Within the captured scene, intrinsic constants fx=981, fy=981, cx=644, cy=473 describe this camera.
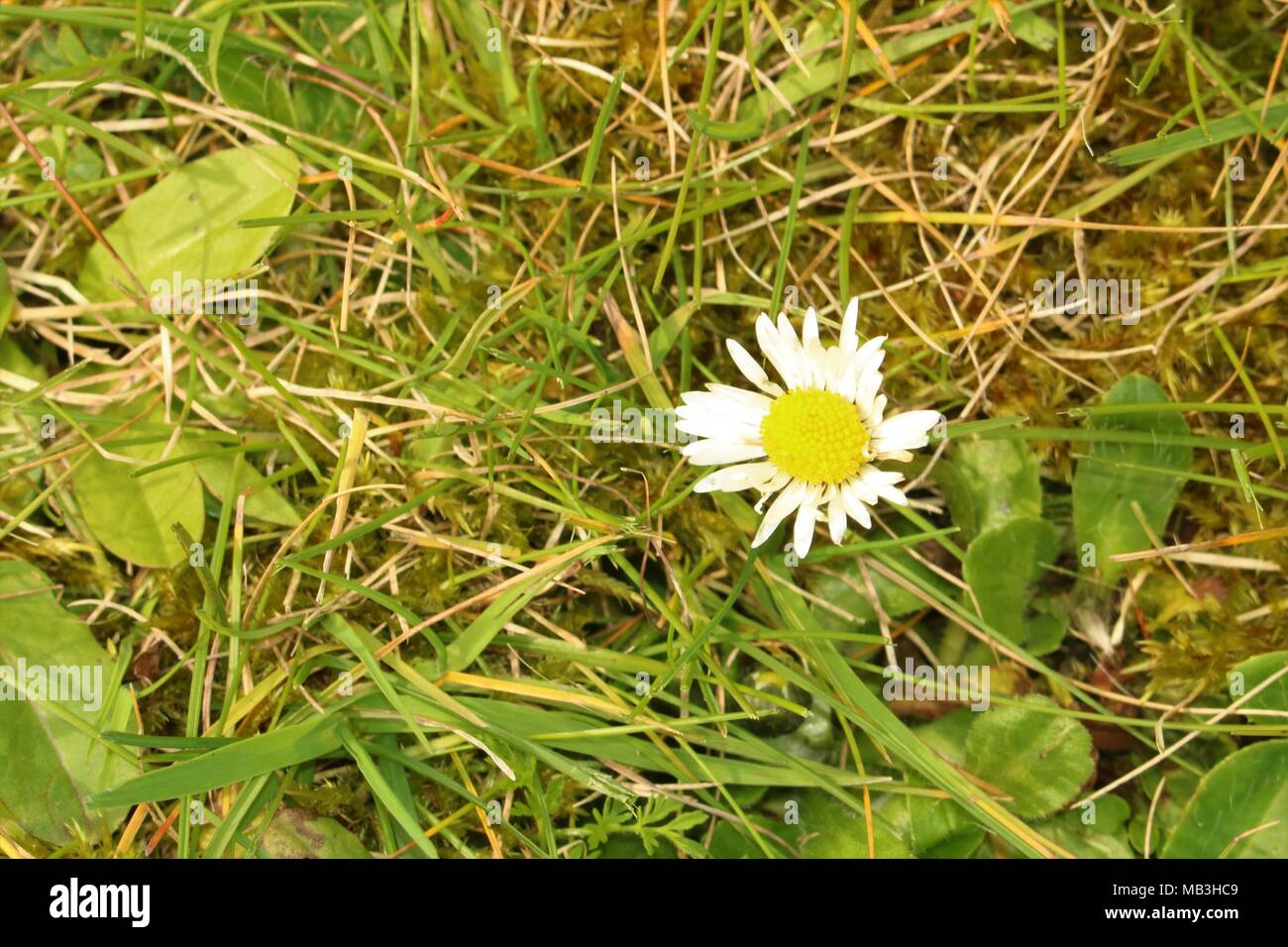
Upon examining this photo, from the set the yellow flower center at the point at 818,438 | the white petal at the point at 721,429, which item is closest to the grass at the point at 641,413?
the white petal at the point at 721,429

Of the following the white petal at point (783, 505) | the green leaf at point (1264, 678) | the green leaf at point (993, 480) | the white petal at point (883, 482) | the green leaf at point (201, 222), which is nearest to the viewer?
the white petal at point (883, 482)

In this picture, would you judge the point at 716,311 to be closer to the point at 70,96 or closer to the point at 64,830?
the point at 70,96

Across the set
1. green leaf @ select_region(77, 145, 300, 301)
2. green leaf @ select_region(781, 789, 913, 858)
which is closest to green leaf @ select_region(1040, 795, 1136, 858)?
green leaf @ select_region(781, 789, 913, 858)

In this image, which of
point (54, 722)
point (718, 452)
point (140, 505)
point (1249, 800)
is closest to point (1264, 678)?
point (1249, 800)

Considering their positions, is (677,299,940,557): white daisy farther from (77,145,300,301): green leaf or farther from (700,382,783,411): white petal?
(77,145,300,301): green leaf

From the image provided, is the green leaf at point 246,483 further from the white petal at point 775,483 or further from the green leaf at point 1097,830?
→ the green leaf at point 1097,830

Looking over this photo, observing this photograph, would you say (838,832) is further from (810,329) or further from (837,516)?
(810,329)
